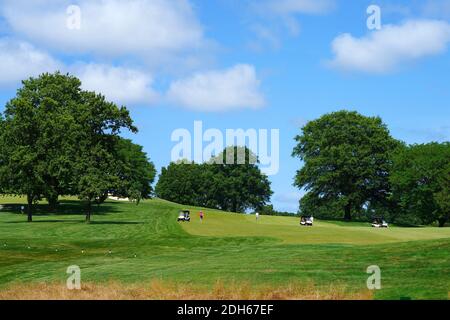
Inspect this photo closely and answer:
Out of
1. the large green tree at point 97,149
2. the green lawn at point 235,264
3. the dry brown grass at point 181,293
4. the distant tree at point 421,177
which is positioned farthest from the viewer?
the distant tree at point 421,177

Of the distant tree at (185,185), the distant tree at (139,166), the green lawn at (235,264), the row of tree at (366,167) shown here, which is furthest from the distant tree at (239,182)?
the green lawn at (235,264)

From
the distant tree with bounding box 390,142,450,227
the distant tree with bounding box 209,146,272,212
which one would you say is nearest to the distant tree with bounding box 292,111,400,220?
the distant tree with bounding box 390,142,450,227

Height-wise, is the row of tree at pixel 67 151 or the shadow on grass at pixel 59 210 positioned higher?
the row of tree at pixel 67 151

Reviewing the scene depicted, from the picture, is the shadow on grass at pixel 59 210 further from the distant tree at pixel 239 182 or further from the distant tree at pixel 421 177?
the distant tree at pixel 239 182

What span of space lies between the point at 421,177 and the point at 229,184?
64479mm

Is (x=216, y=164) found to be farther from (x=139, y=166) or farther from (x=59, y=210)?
(x=59, y=210)

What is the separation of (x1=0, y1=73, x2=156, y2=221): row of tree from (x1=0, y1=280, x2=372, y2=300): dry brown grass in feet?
178

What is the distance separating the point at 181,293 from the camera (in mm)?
17156

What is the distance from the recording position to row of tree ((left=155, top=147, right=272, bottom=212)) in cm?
15662

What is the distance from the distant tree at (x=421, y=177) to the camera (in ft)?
322

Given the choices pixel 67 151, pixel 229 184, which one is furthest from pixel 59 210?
pixel 229 184

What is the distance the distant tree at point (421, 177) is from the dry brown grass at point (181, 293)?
83.0 m

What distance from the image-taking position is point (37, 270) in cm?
2892
